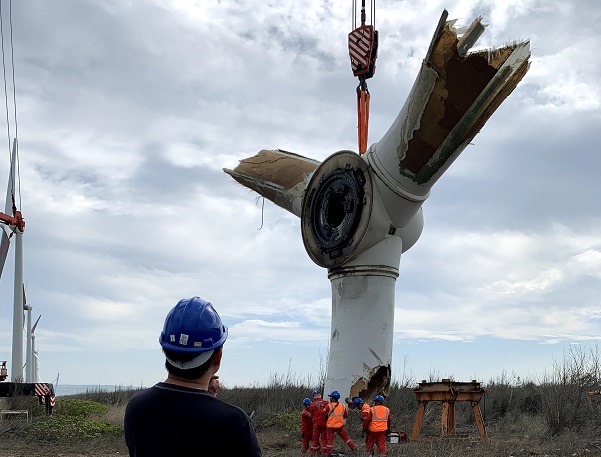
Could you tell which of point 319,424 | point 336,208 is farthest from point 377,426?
point 336,208

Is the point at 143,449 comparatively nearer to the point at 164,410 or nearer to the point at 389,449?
the point at 164,410

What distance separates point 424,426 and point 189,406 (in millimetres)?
19918

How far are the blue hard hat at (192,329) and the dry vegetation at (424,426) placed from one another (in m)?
10.2

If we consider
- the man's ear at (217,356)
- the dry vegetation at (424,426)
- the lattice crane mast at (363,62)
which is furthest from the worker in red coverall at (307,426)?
the man's ear at (217,356)

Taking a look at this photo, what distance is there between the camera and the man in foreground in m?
2.41

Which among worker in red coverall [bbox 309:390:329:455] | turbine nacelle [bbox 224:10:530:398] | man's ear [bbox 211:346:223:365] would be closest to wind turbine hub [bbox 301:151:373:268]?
turbine nacelle [bbox 224:10:530:398]

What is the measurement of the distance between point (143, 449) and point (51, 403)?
68.1 feet

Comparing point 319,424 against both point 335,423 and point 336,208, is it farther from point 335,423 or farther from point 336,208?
point 336,208

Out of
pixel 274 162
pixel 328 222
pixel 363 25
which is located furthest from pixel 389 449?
pixel 363 25

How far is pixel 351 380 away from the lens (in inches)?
603

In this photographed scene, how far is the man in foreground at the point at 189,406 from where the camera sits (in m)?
2.41

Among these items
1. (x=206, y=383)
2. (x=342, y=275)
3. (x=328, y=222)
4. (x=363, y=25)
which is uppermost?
(x=363, y=25)

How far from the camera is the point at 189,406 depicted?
249 cm

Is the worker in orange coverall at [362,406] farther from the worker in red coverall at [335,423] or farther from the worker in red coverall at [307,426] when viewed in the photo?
the worker in red coverall at [307,426]
